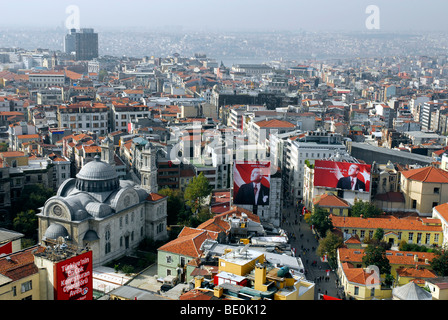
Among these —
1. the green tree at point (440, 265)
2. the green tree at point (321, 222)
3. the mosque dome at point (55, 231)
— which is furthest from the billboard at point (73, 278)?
the green tree at point (440, 265)

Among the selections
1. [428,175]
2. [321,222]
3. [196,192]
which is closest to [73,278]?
[196,192]

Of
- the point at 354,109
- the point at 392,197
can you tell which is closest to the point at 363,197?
the point at 392,197

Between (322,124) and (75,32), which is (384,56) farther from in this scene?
(322,124)

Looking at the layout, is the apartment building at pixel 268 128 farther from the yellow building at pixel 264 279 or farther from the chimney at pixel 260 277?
the chimney at pixel 260 277

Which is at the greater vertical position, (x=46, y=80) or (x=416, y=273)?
(x=46, y=80)

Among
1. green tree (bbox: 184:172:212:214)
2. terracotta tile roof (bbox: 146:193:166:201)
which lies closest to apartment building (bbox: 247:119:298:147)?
green tree (bbox: 184:172:212:214)

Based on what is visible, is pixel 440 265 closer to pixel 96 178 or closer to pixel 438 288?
pixel 438 288
